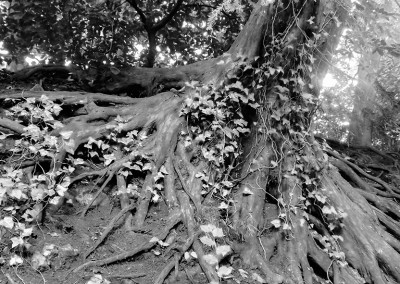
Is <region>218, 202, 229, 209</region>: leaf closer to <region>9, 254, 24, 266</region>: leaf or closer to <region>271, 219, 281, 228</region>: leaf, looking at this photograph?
<region>271, 219, 281, 228</region>: leaf

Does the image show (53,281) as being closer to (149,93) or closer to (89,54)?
(149,93)

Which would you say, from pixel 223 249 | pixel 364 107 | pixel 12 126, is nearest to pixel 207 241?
pixel 223 249

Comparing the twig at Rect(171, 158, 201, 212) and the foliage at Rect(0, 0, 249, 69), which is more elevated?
the foliage at Rect(0, 0, 249, 69)

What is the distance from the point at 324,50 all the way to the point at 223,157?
197 centimetres

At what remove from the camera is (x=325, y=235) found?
3564mm

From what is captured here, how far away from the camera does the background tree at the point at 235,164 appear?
2.89 meters

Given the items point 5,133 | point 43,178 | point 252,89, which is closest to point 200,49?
point 252,89

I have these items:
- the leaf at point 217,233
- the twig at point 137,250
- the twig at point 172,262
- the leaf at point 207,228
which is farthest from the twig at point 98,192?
the leaf at point 217,233

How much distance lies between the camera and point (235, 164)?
155 inches

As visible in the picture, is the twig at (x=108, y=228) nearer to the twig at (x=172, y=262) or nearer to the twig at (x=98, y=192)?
the twig at (x=98, y=192)

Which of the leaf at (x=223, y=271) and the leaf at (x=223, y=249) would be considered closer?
the leaf at (x=223, y=271)

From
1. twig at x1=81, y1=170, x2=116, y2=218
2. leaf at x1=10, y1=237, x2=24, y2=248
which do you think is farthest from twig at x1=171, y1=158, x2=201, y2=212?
leaf at x1=10, y1=237, x2=24, y2=248

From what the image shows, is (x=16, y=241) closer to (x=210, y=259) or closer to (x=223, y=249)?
(x=210, y=259)

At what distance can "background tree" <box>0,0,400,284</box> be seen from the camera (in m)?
2.89
